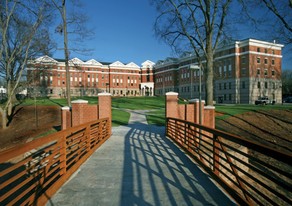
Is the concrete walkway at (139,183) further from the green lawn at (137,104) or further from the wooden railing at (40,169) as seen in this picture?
the green lawn at (137,104)

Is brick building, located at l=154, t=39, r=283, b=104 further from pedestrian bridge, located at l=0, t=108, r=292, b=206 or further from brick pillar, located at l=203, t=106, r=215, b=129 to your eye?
pedestrian bridge, located at l=0, t=108, r=292, b=206

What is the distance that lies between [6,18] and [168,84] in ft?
229

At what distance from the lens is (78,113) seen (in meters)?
14.0

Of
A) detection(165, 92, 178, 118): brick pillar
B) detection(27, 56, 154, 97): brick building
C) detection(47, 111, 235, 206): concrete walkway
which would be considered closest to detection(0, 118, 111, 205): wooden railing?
detection(47, 111, 235, 206): concrete walkway

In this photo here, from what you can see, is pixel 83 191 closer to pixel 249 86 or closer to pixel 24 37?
pixel 24 37

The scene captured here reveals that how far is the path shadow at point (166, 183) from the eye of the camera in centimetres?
434

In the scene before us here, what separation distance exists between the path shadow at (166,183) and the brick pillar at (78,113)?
22.3ft

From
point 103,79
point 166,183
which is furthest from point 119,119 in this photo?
point 103,79

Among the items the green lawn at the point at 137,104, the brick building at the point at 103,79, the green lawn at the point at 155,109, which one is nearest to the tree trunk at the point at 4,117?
the green lawn at the point at 155,109

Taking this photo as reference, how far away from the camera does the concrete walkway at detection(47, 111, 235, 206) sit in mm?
4340

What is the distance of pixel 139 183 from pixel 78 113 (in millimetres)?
9598

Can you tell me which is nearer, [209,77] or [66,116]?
[66,116]

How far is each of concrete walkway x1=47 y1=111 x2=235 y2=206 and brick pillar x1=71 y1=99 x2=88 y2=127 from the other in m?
6.35

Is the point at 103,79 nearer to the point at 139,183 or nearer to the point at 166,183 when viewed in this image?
the point at 139,183
